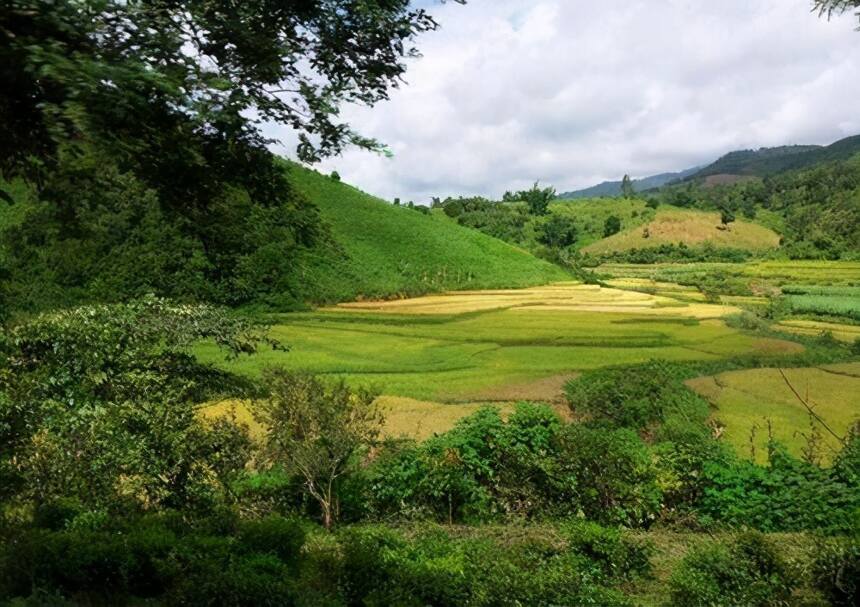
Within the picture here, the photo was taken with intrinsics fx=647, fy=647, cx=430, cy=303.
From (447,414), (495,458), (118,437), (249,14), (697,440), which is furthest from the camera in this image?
(447,414)

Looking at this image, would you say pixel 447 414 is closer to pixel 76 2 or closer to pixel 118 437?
pixel 118 437

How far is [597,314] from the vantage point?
41.1 meters

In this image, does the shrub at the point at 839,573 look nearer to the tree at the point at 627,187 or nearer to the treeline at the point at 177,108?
the treeline at the point at 177,108

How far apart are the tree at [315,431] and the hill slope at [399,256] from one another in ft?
114

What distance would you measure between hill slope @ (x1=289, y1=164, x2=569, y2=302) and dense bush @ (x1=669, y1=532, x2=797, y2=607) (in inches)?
1601

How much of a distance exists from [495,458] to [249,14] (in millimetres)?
11388

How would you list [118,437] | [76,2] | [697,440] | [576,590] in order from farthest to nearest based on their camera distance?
[697,440]
[118,437]
[576,590]
[76,2]

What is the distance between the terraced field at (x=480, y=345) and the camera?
960 inches

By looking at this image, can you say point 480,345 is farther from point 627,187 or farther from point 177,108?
point 627,187

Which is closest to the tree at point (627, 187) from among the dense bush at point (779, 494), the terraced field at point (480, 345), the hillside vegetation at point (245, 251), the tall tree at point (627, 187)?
the tall tree at point (627, 187)

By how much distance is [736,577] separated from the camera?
350 inches

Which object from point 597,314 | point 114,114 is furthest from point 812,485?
point 597,314

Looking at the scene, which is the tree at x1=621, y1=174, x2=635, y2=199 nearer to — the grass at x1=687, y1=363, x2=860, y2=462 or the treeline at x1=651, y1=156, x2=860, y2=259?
the treeline at x1=651, y1=156, x2=860, y2=259

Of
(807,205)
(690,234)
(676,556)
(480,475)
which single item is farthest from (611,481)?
(807,205)
